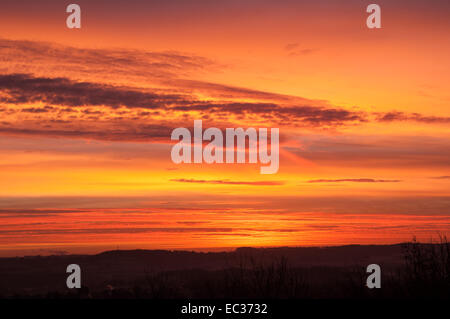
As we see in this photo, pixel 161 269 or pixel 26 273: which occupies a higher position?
pixel 161 269

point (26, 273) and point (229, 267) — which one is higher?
point (229, 267)

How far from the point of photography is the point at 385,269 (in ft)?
83.5

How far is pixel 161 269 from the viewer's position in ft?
77.2
